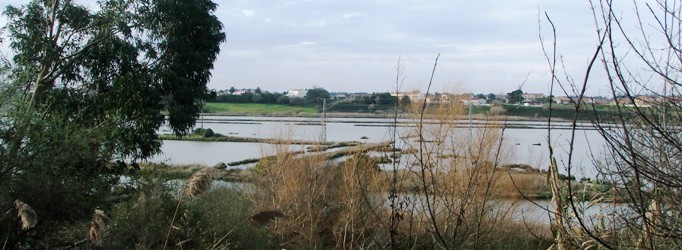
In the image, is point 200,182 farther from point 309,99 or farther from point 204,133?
point 204,133

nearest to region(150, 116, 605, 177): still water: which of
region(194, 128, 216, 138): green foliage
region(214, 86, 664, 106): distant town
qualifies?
region(214, 86, 664, 106): distant town

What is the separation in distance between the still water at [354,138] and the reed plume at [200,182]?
49.1 inches

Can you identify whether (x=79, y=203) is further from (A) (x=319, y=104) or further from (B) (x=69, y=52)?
(A) (x=319, y=104)

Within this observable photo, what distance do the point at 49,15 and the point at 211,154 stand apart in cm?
1874

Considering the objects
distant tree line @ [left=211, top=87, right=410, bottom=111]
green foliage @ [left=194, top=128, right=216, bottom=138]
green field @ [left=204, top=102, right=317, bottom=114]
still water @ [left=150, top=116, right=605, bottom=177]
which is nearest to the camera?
still water @ [left=150, top=116, right=605, bottom=177]

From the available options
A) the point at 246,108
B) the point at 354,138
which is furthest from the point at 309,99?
the point at 246,108

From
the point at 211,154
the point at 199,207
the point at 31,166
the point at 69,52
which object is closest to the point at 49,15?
the point at 69,52

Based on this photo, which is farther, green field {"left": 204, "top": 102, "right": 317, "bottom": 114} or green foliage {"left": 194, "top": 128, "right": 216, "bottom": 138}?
green field {"left": 204, "top": 102, "right": 317, "bottom": 114}

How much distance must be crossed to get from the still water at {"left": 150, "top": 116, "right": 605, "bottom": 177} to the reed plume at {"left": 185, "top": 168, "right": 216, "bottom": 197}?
1.25 m

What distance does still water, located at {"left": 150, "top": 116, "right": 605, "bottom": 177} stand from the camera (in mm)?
7779

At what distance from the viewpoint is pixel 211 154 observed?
→ 102ft

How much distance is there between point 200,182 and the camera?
3.93 m

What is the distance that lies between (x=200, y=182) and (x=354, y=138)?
21.0m

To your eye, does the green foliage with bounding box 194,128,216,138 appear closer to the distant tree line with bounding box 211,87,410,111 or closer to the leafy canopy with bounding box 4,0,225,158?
the distant tree line with bounding box 211,87,410,111
